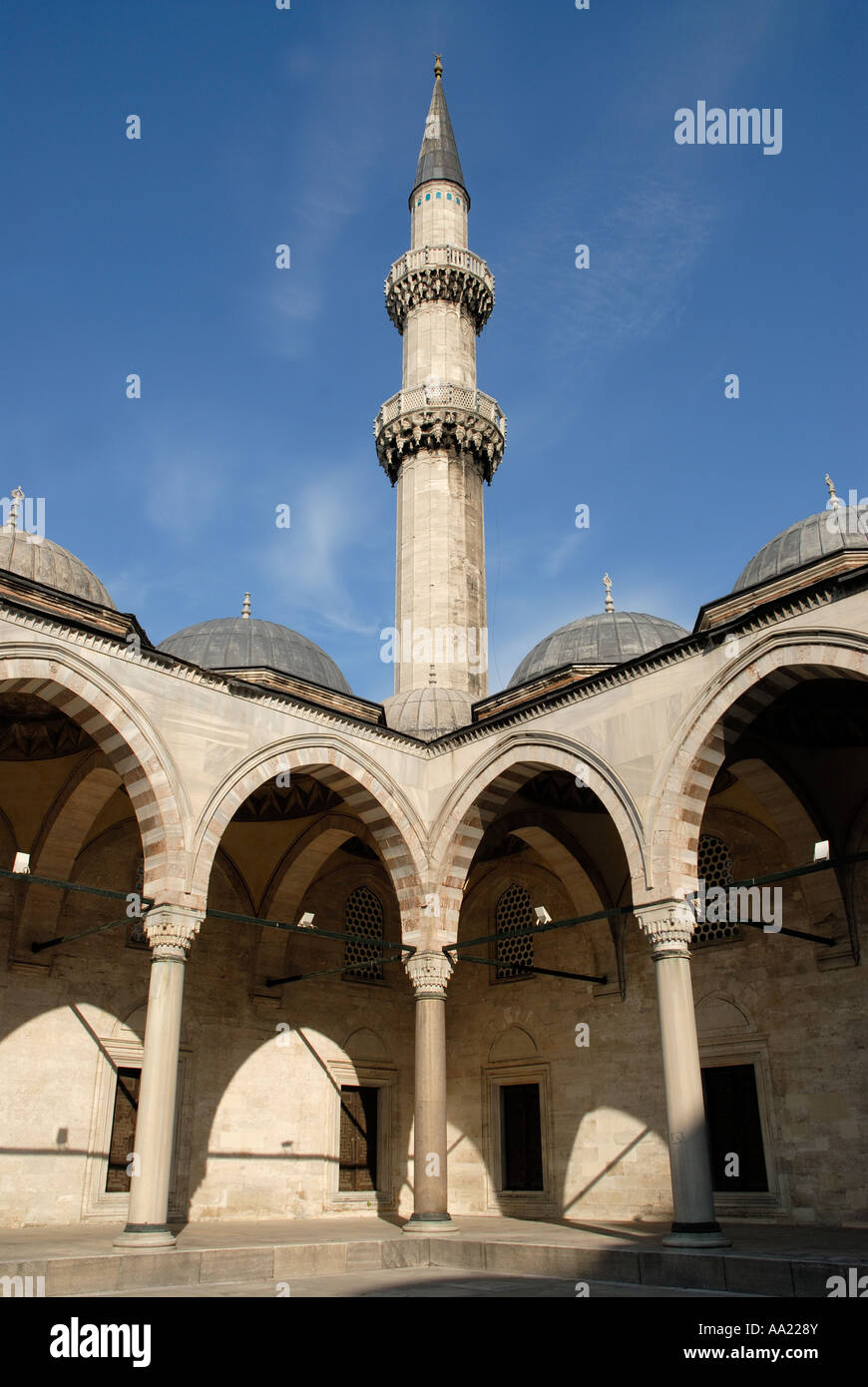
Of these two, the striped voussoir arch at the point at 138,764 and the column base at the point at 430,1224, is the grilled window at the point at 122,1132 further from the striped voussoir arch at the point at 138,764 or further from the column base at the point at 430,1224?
the striped voussoir arch at the point at 138,764

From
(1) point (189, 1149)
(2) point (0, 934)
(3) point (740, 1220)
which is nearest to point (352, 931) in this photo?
(1) point (189, 1149)

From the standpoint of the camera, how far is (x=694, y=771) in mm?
9742

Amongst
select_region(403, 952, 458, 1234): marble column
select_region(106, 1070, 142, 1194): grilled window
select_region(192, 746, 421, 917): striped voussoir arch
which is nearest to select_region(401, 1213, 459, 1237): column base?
select_region(403, 952, 458, 1234): marble column

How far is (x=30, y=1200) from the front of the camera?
448 inches

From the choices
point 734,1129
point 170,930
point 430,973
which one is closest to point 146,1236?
point 170,930

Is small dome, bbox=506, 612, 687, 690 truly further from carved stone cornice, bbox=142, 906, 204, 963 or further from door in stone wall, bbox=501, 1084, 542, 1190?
carved stone cornice, bbox=142, 906, 204, 963

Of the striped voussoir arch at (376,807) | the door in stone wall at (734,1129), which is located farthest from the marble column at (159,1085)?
the door in stone wall at (734,1129)

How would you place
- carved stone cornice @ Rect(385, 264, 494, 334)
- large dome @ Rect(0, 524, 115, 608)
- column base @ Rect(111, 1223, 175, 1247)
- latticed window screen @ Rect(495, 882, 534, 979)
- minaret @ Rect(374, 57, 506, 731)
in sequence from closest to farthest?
1. column base @ Rect(111, 1223, 175, 1247)
2. large dome @ Rect(0, 524, 115, 608)
3. latticed window screen @ Rect(495, 882, 534, 979)
4. minaret @ Rect(374, 57, 506, 731)
5. carved stone cornice @ Rect(385, 264, 494, 334)

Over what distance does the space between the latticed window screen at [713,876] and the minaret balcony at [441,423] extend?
10.3 metres

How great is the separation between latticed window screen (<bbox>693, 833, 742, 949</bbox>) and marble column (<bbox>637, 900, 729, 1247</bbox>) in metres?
3.49

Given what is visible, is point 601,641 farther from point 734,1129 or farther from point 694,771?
point 734,1129

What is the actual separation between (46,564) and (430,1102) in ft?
26.3

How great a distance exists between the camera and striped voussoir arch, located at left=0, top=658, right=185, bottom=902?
9586mm
